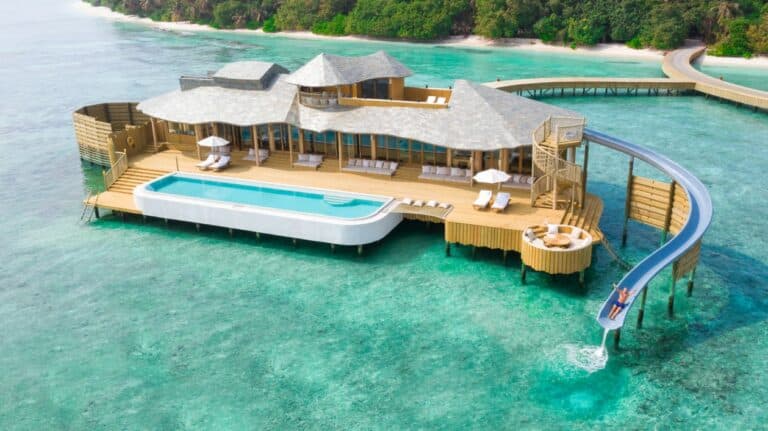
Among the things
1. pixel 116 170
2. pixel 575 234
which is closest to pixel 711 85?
Answer: pixel 575 234

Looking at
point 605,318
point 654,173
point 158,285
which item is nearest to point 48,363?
point 158,285

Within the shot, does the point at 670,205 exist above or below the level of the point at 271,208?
above

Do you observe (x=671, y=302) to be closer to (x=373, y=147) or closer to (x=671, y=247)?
(x=671, y=247)

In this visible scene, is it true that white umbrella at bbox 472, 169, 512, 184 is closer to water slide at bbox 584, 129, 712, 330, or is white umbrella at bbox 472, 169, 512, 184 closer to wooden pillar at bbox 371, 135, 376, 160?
water slide at bbox 584, 129, 712, 330

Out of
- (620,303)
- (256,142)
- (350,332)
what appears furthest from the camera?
(256,142)

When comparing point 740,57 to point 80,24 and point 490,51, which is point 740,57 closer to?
point 490,51

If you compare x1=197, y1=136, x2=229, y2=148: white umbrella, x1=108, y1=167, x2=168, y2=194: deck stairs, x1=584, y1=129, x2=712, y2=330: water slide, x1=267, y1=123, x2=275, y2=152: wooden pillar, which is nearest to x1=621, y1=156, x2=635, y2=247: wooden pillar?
x1=584, y1=129, x2=712, y2=330: water slide
